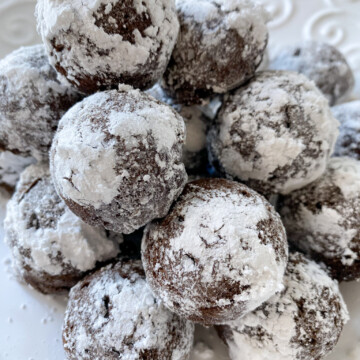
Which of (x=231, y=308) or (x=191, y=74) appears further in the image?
(x=191, y=74)

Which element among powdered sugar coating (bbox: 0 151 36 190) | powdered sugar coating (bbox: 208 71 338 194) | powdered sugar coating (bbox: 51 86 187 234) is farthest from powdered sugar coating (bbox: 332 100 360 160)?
powdered sugar coating (bbox: 0 151 36 190)

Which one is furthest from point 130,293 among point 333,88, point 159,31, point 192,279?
point 333,88

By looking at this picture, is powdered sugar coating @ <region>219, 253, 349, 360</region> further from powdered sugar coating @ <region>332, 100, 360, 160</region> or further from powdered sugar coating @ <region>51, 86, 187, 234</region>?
powdered sugar coating @ <region>332, 100, 360, 160</region>

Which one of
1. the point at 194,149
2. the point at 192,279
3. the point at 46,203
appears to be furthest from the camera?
the point at 194,149

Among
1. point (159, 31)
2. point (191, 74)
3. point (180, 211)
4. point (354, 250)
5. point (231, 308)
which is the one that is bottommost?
point (354, 250)

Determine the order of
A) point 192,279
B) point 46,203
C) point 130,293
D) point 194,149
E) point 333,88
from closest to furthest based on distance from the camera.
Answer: point 192,279 < point 130,293 < point 46,203 < point 194,149 < point 333,88

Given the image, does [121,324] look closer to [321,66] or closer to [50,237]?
[50,237]

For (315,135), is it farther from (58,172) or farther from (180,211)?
(58,172)

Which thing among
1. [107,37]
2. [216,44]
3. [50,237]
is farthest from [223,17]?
[50,237]

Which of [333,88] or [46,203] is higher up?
[46,203]
